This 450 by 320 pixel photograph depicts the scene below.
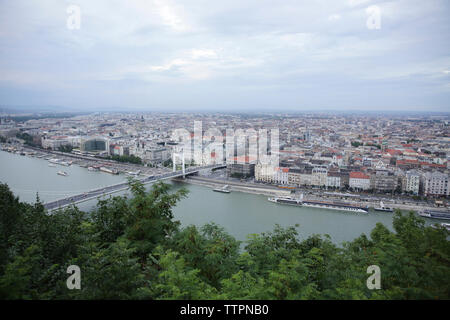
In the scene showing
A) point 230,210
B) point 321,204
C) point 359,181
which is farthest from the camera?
point 359,181

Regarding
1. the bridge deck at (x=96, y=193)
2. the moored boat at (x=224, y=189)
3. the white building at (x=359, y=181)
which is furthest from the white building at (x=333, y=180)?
the bridge deck at (x=96, y=193)

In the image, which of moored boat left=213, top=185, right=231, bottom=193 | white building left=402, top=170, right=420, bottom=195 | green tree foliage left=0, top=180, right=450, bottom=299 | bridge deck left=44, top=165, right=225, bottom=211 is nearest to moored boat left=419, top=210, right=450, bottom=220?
white building left=402, top=170, right=420, bottom=195

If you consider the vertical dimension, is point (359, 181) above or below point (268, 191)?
above

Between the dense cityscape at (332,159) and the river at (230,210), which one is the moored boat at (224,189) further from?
the dense cityscape at (332,159)

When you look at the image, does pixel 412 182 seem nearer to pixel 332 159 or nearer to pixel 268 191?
pixel 332 159

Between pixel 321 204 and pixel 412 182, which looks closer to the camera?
pixel 321 204

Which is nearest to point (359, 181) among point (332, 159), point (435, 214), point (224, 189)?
point (435, 214)
